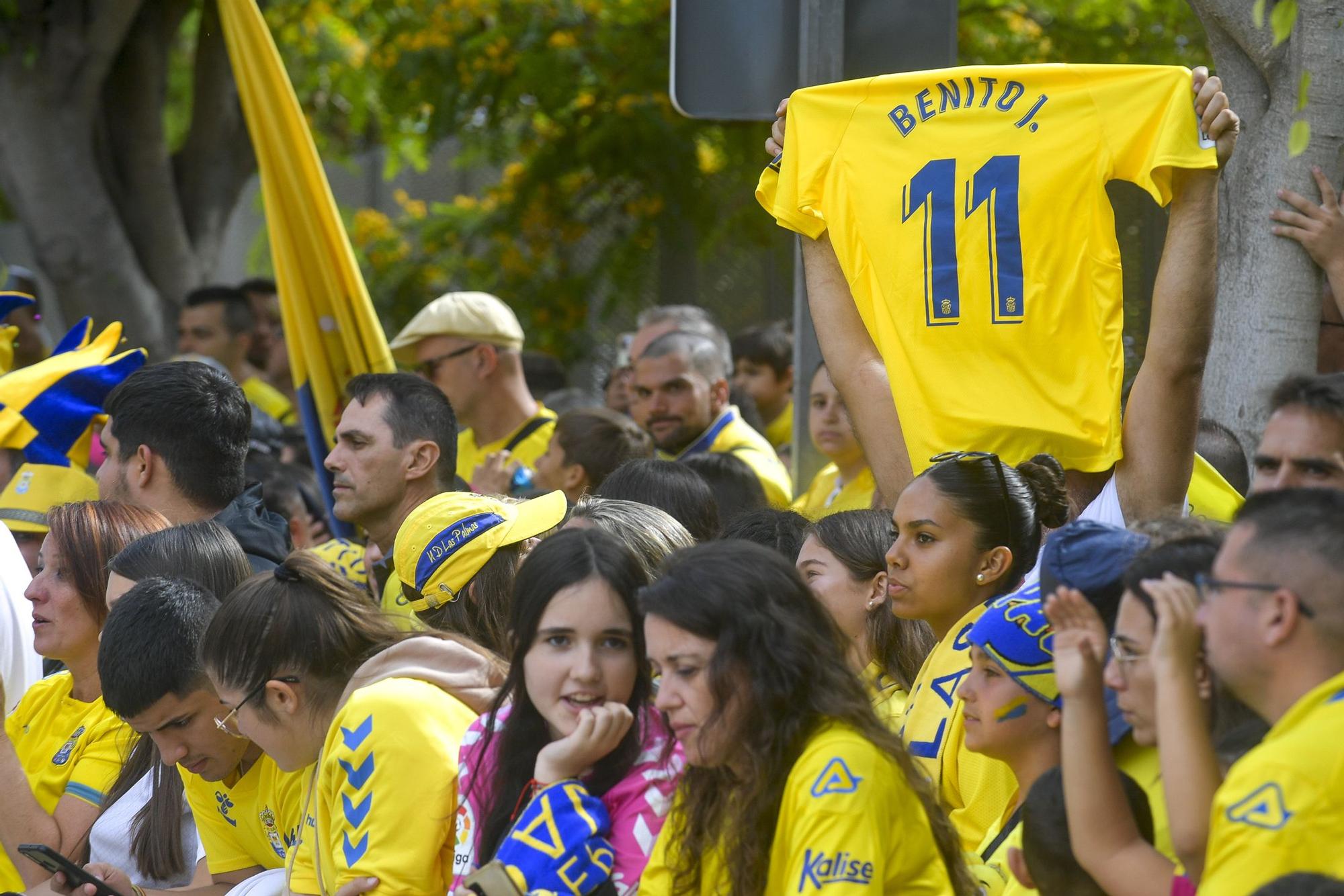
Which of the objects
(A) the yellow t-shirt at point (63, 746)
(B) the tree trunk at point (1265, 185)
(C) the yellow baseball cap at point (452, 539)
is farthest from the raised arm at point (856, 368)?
(A) the yellow t-shirt at point (63, 746)

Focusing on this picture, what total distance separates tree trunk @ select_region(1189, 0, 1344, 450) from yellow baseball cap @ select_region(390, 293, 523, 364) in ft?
11.3

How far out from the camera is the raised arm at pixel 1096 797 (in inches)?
101

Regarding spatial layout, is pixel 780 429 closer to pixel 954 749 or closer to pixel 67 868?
pixel 954 749

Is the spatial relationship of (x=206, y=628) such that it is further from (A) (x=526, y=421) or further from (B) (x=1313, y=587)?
(A) (x=526, y=421)

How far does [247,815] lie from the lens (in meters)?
4.00

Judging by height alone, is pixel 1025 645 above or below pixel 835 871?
above

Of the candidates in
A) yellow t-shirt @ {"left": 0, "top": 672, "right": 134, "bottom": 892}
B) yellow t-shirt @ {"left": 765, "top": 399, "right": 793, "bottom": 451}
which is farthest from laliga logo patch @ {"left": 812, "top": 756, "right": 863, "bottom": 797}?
yellow t-shirt @ {"left": 765, "top": 399, "right": 793, "bottom": 451}

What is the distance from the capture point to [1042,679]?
3.14 metres

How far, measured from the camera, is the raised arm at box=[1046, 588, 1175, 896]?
2.57 metres

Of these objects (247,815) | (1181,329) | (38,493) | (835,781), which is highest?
(1181,329)

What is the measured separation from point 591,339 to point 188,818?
6399 mm

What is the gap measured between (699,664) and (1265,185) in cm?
254

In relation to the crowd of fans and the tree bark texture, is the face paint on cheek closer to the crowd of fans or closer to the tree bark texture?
the crowd of fans

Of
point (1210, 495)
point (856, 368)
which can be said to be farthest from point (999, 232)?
point (1210, 495)
